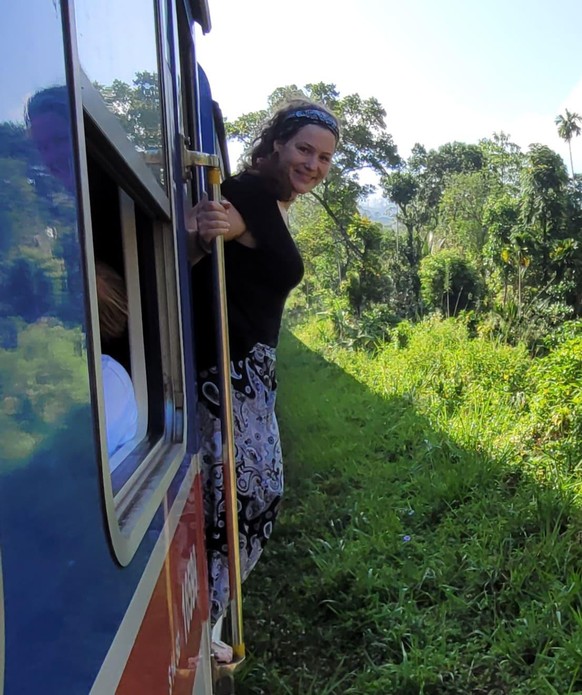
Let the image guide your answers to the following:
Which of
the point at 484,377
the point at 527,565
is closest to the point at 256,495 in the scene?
the point at 527,565

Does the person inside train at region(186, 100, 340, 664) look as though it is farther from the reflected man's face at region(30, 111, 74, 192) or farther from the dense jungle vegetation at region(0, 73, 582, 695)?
the reflected man's face at region(30, 111, 74, 192)

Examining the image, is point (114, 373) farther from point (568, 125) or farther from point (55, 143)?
point (568, 125)

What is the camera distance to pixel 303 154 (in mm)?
1863

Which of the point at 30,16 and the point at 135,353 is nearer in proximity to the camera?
the point at 30,16

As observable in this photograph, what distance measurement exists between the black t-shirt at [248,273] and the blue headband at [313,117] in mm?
202

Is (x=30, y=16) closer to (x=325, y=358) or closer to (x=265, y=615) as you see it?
(x=265, y=615)

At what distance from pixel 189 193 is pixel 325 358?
29.2 ft

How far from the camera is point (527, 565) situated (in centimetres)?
A: 335

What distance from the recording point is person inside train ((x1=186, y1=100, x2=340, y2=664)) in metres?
1.73

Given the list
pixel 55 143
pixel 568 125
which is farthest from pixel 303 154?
pixel 568 125

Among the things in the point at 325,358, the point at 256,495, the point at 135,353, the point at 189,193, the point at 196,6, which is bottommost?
the point at 325,358

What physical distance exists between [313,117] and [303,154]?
0.35ft

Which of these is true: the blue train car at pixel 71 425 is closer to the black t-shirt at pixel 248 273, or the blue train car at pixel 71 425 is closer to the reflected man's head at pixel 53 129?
the reflected man's head at pixel 53 129

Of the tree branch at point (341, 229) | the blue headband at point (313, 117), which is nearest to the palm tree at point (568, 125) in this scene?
the tree branch at point (341, 229)
